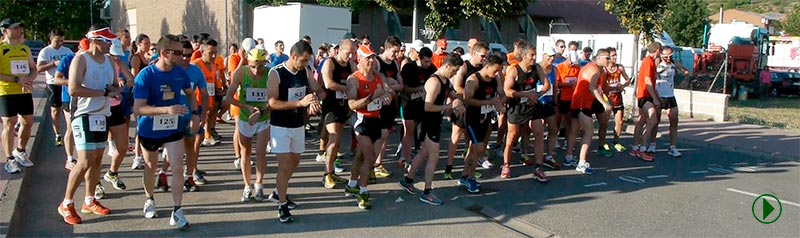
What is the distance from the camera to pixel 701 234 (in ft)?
19.1

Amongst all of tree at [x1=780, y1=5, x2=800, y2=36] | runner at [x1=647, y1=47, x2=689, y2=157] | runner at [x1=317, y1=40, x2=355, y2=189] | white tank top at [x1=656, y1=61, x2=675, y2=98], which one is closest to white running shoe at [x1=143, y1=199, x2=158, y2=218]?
runner at [x1=317, y1=40, x2=355, y2=189]

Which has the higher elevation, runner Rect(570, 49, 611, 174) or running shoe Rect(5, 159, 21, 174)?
runner Rect(570, 49, 611, 174)

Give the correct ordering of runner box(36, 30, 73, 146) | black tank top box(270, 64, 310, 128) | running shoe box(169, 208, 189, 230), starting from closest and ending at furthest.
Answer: running shoe box(169, 208, 189, 230) < black tank top box(270, 64, 310, 128) < runner box(36, 30, 73, 146)

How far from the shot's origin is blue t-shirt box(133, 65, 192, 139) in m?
5.39

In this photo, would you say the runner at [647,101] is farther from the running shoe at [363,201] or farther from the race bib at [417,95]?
the running shoe at [363,201]

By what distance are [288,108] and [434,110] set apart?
5.44 ft

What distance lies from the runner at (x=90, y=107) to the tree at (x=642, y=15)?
1149 centimetres

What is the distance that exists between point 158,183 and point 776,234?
20.9 feet

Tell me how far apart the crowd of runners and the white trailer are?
9.10 metres

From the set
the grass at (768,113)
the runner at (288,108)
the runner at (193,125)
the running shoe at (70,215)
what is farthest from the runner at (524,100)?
the grass at (768,113)

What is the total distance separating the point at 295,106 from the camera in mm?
5590

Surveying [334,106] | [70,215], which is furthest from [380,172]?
[70,215]

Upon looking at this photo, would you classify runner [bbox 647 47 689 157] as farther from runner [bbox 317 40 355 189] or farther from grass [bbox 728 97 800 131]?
grass [bbox 728 97 800 131]

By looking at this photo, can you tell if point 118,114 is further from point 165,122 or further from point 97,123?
point 165,122
